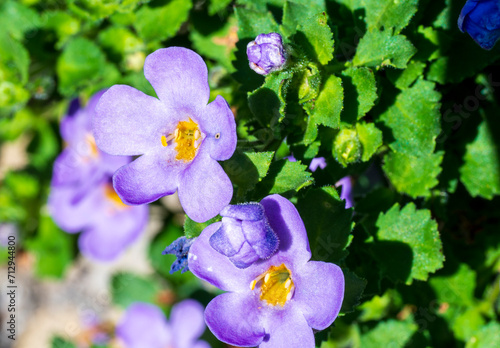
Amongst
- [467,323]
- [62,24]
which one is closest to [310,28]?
[467,323]

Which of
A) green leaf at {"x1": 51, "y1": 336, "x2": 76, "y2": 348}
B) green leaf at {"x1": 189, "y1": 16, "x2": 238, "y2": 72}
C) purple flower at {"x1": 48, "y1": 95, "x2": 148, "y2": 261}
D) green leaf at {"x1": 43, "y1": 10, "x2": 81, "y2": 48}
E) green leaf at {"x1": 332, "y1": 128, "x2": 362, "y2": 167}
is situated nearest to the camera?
green leaf at {"x1": 332, "y1": 128, "x2": 362, "y2": 167}

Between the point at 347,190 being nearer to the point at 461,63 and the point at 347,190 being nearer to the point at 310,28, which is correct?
the point at 461,63

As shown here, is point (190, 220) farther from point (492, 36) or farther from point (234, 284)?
point (492, 36)

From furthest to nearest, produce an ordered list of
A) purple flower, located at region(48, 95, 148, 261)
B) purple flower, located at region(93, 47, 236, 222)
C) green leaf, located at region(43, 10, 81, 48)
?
purple flower, located at region(48, 95, 148, 261), green leaf, located at region(43, 10, 81, 48), purple flower, located at region(93, 47, 236, 222)

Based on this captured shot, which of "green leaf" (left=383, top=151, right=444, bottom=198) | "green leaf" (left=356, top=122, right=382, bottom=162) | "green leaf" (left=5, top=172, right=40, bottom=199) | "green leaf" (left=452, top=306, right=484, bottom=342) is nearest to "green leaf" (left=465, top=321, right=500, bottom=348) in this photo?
"green leaf" (left=452, top=306, right=484, bottom=342)

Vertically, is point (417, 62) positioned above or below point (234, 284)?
above

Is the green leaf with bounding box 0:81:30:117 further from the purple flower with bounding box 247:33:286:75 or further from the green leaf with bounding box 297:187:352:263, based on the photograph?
the green leaf with bounding box 297:187:352:263

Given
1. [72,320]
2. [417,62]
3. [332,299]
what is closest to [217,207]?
[332,299]
